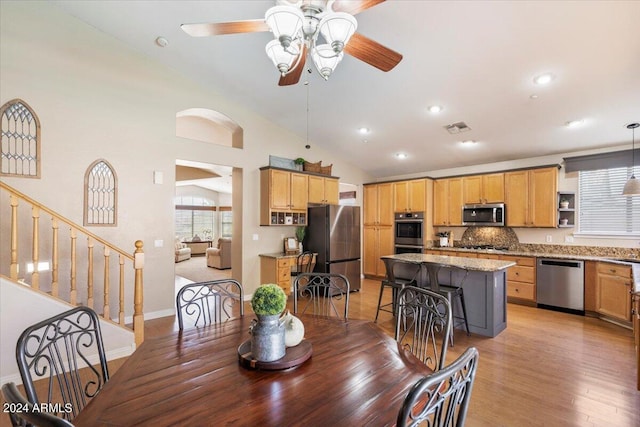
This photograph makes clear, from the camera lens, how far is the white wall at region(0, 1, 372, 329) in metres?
3.41

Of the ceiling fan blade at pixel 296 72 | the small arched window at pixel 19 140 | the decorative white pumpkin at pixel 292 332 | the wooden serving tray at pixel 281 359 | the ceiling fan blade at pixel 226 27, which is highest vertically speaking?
the ceiling fan blade at pixel 226 27

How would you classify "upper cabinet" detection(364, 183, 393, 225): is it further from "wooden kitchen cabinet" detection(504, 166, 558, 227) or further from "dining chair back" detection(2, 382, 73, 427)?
"dining chair back" detection(2, 382, 73, 427)

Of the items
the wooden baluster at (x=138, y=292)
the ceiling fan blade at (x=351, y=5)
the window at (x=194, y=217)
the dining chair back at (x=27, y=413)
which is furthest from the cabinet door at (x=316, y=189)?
the window at (x=194, y=217)

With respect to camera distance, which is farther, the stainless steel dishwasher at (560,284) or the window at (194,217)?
the window at (194,217)

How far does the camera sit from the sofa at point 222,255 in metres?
8.28

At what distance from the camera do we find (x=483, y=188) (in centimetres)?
560

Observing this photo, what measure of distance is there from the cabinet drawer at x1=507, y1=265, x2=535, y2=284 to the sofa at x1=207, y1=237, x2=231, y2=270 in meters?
6.61

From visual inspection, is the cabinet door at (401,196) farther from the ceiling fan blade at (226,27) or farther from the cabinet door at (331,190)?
the ceiling fan blade at (226,27)

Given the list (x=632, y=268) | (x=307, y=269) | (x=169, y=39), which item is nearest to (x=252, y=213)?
(x=307, y=269)

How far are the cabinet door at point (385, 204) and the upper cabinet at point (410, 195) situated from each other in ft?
0.41

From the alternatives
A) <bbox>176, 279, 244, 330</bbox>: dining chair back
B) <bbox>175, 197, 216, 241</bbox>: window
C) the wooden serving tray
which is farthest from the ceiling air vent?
<bbox>175, 197, 216, 241</bbox>: window

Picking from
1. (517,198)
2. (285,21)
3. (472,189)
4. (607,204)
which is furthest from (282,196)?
(607,204)

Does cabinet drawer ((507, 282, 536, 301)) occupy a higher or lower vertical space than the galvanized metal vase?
lower

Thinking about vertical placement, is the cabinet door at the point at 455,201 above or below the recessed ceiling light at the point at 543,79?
below
